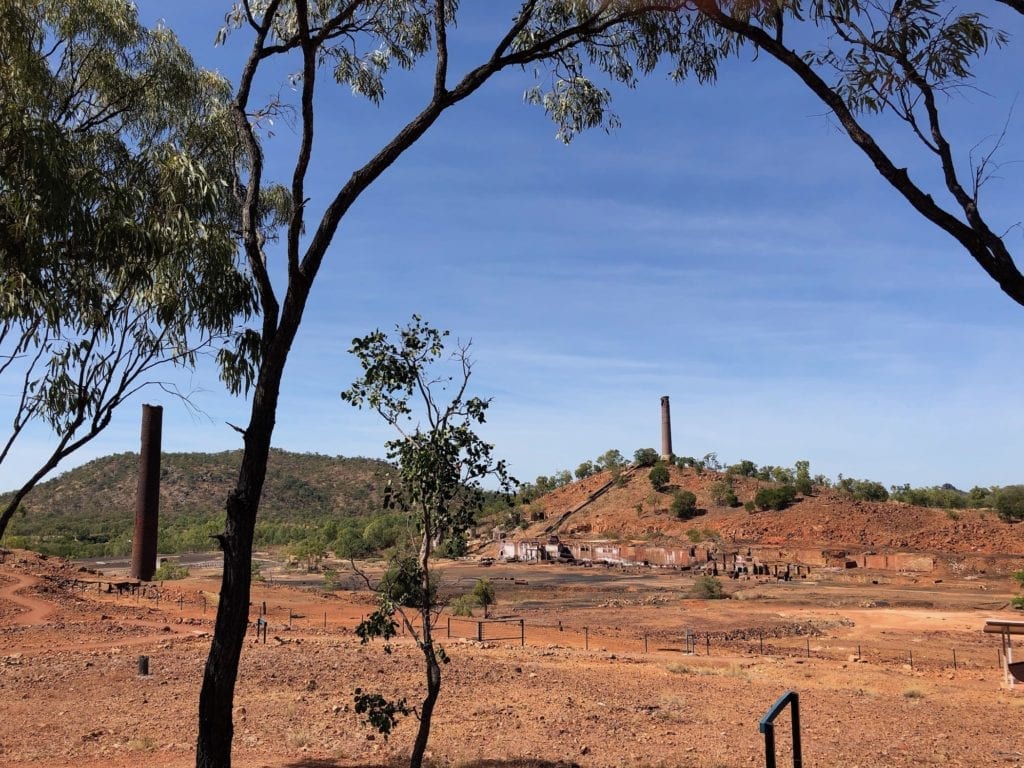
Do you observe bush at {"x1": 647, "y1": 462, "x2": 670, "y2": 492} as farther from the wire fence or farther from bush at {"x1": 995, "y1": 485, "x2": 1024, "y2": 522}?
the wire fence

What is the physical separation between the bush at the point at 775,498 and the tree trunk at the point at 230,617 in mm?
76623

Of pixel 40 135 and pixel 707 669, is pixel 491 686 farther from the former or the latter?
pixel 40 135

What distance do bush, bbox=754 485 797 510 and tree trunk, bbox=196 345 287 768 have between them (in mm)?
76623

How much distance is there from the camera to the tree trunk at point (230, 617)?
7.18m

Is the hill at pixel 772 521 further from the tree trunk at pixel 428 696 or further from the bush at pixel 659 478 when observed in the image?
the tree trunk at pixel 428 696

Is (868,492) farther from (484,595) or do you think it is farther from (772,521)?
(484,595)

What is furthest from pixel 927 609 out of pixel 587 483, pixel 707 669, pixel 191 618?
pixel 587 483

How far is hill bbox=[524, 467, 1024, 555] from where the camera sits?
64375 millimetres

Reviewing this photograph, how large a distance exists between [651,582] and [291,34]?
50418mm

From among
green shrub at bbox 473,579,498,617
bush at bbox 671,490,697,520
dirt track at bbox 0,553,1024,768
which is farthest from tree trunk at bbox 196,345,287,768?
bush at bbox 671,490,697,520

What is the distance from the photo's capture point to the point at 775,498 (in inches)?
3073

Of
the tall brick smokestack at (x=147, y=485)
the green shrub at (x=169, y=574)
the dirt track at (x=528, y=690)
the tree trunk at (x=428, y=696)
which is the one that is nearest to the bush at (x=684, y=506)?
the dirt track at (x=528, y=690)

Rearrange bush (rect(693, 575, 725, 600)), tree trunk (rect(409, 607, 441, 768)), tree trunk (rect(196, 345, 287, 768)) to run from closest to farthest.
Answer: tree trunk (rect(196, 345, 287, 768)) < tree trunk (rect(409, 607, 441, 768)) < bush (rect(693, 575, 725, 600))

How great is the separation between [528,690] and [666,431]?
86.6m
